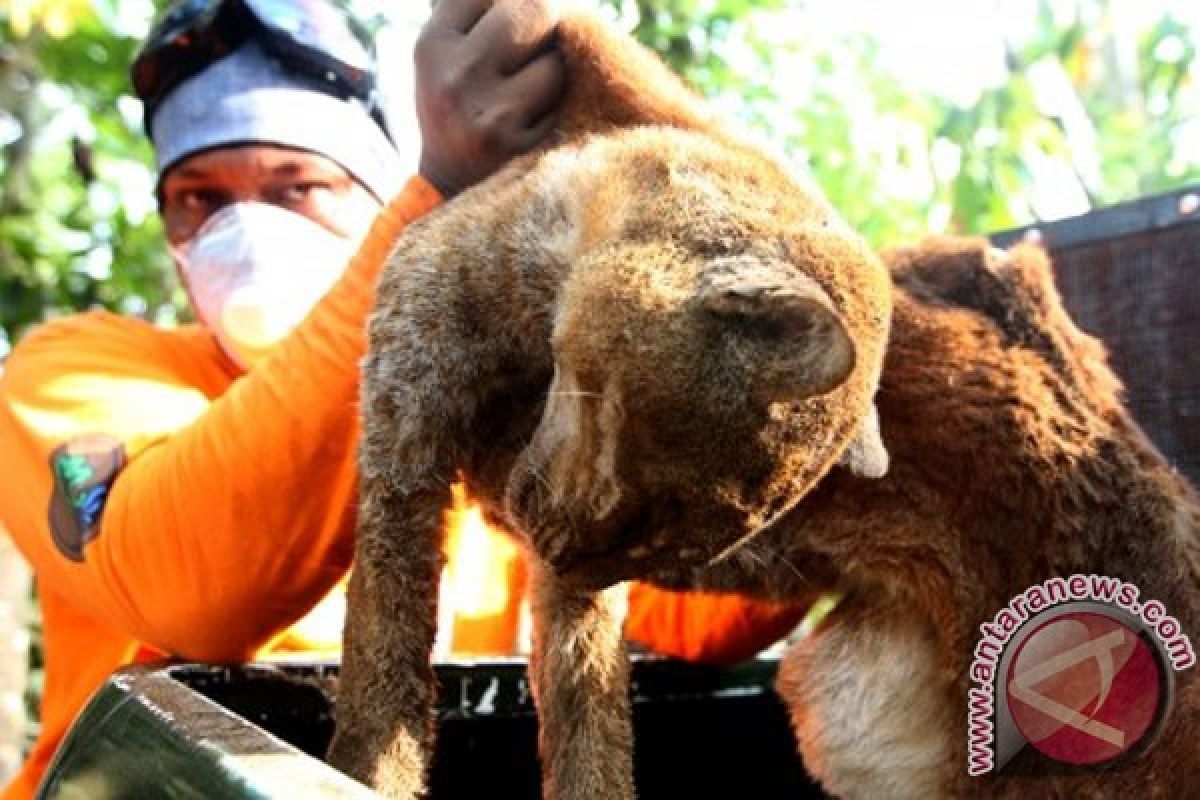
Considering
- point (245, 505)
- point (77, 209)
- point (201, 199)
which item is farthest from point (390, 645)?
point (77, 209)

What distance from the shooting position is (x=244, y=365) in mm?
2564

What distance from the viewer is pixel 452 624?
2.90m

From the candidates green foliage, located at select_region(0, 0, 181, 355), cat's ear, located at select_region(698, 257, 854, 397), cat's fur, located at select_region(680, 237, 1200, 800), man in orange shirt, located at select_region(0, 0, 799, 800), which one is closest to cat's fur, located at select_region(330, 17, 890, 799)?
cat's ear, located at select_region(698, 257, 854, 397)

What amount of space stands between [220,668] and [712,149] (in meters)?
1.10

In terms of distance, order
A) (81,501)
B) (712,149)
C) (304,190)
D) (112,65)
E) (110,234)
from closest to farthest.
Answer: (712,149)
(81,501)
(304,190)
(112,65)
(110,234)

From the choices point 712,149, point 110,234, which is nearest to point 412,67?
point 712,149

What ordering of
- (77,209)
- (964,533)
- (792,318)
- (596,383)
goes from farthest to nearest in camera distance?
(77,209)
(964,533)
(596,383)
(792,318)

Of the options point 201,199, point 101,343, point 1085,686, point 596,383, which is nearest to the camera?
point 596,383

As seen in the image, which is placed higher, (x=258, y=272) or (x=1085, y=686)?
(x=258, y=272)

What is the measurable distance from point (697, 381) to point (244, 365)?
154 centimetres

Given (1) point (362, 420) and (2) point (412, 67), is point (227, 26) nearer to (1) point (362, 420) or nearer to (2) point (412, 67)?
(2) point (412, 67)

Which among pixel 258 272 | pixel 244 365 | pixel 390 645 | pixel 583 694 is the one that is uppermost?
pixel 258 272

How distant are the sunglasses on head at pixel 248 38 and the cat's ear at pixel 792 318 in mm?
1618

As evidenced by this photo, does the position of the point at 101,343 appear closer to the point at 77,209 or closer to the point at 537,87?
the point at 537,87
